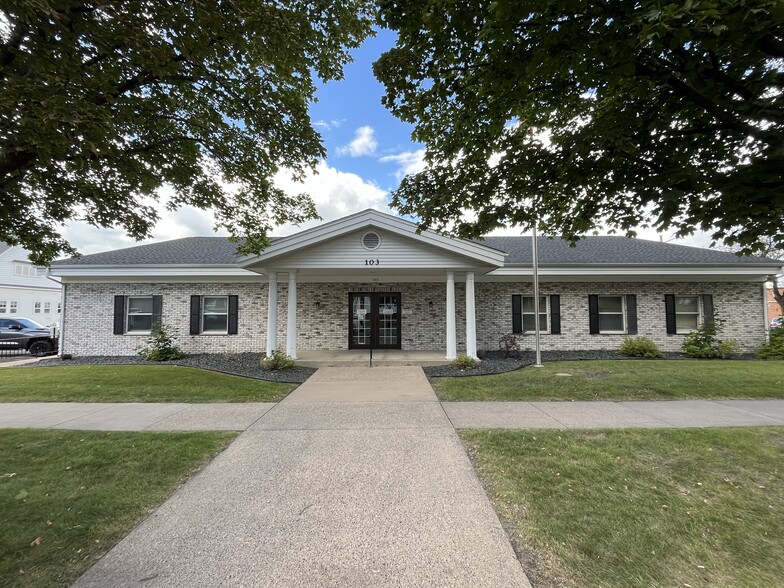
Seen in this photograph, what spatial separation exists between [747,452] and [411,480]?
4.08 meters

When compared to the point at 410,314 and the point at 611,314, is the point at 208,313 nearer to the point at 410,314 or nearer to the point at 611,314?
the point at 410,314

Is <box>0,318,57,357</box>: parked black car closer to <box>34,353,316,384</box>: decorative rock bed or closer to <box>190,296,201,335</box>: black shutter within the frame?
<box>34,353,316,384</box>: decorative rock bed

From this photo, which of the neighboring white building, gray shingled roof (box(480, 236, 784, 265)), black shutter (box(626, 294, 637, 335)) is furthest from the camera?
the neighboring white building

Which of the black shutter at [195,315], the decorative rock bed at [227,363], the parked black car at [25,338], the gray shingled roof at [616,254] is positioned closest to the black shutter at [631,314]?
the gray shingled roof at [616,254]

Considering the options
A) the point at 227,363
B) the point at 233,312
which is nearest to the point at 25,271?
the point at 233,312

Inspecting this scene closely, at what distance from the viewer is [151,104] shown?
6621 millimetres

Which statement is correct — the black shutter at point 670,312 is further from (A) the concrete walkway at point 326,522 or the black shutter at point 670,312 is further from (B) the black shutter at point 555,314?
(A) the concrete walkway at point 326,522

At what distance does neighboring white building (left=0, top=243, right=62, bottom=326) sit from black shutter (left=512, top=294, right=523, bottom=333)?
3421 centimetres

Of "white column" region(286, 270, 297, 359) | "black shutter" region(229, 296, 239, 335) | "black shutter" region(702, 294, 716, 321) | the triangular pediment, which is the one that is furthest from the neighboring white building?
"black shutter" region(702, 294, 716, 321)

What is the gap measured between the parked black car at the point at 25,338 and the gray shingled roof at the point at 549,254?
4.53 meters

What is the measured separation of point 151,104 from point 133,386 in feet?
19.6

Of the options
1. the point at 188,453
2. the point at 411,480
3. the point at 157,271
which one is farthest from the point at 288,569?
the point at 157,271

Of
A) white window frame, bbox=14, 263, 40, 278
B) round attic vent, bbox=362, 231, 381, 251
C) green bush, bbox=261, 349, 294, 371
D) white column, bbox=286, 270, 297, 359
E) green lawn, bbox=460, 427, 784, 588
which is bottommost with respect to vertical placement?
green lawn, bbox=460, 427, 784, 588

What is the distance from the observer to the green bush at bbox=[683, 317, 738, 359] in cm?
1225
